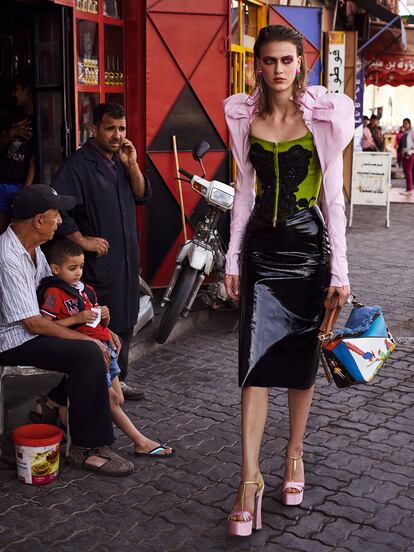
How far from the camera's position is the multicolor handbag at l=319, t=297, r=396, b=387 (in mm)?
3768

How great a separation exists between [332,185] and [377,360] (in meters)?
0.84

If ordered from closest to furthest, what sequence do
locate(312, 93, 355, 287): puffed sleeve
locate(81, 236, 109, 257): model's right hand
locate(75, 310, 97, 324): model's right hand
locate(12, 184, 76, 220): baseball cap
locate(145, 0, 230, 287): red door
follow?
locate(312, 93, 355, 287): puffed sleeve, locate(12, 184, 76, 220): baseball cap, locate(75, 310, 97, 324): model's right hand, locate(81, 236, 109, 257): model's right hand, locate(145, 0, 230, 287): red door

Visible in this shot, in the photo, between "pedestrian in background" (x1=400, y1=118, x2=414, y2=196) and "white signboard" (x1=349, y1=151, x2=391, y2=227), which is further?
"pedestrian in background" (x1=400, y1=118, x2=414, y2=196)

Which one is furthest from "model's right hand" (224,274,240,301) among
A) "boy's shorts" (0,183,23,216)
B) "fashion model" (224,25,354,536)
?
"boy's shorts" (0,183,23,216)

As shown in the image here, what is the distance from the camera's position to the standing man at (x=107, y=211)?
487cm

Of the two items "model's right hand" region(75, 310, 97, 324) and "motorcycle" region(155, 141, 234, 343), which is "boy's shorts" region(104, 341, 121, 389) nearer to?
"model's right hand" region(75, 310, 97, 324)

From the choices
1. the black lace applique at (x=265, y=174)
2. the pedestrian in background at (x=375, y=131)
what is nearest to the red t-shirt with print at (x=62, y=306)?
the black lace applique at (x=265, y=174)

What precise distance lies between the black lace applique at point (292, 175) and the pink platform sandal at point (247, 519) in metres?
1.23

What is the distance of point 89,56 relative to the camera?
725cm

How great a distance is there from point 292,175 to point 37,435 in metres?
1.85

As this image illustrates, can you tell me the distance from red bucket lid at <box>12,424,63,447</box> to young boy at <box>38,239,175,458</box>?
35cm

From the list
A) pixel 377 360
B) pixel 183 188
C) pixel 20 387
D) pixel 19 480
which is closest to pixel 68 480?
pixel 19 480

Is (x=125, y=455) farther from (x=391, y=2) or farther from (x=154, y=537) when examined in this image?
(x=391, y=2)

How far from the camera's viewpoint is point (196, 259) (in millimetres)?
6500
